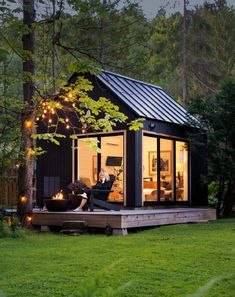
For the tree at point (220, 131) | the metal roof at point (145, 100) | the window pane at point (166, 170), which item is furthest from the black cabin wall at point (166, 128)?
the tree at point (220, 131)

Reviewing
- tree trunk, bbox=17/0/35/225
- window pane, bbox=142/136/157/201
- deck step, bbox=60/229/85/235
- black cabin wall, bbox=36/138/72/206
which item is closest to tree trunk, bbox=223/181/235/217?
window pane, bbox=142/136/157/201

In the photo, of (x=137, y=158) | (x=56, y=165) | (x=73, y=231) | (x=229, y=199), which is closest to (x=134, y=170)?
(x=137, y=158)

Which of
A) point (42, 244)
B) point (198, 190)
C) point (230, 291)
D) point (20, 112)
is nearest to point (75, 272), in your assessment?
point (230, 291)

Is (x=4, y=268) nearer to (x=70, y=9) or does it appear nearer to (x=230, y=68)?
(x=70, y=9)

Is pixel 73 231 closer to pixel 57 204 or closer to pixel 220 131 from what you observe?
pixel 57 204

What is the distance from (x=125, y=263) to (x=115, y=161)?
6.78 metres

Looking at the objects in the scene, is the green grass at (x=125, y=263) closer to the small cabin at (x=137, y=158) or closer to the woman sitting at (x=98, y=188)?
the woman sitting at (x=98, y=188)

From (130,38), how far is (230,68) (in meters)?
7.34

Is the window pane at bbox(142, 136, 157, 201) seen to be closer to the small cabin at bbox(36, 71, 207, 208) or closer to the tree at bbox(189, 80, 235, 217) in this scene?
the small cabin at bbox(36, 71, 207, 208)

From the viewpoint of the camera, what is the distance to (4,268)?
16.9ft

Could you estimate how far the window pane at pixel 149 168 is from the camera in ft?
38.4

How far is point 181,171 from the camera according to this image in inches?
513

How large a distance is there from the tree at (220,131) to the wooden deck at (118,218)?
4.66 ft

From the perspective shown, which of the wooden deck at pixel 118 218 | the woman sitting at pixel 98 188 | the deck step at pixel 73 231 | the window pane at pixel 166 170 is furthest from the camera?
the window pane at pixel 166 170
